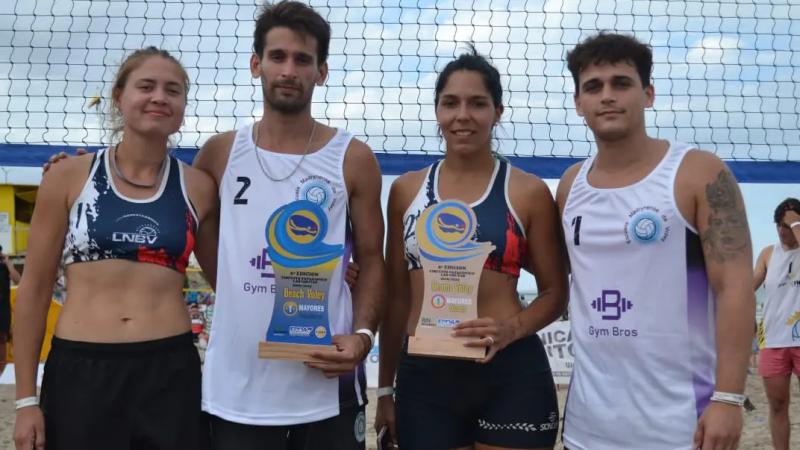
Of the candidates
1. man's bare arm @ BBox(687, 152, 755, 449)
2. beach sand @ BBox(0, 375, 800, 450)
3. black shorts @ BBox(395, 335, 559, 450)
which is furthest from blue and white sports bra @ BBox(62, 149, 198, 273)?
beach sand @ BBox(0, 375, 800, 450)

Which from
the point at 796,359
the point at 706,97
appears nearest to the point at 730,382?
the point at 706,97

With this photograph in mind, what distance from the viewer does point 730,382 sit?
259cm

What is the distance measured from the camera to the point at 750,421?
834 centimetres

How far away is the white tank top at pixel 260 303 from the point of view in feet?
9.40

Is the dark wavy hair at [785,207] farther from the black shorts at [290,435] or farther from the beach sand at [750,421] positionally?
the black shorts at [290,435]

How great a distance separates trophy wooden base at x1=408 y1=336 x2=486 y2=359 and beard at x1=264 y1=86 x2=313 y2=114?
0.95 m

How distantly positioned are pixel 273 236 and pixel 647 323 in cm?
130

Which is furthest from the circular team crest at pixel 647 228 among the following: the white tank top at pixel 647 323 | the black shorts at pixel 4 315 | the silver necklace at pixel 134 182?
the black shorts at pixel 4 315

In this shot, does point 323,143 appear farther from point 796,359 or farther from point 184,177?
point 796,359

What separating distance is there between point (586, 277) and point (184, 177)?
150 cm

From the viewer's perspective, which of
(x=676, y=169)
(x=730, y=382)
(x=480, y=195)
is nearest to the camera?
(x=730, y=382)

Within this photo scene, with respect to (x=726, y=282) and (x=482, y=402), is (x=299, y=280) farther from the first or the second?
(x=726, y=282)

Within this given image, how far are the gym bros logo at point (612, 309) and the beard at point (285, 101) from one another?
50.1 inches

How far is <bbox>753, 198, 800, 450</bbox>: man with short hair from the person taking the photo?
6344 millimetres
